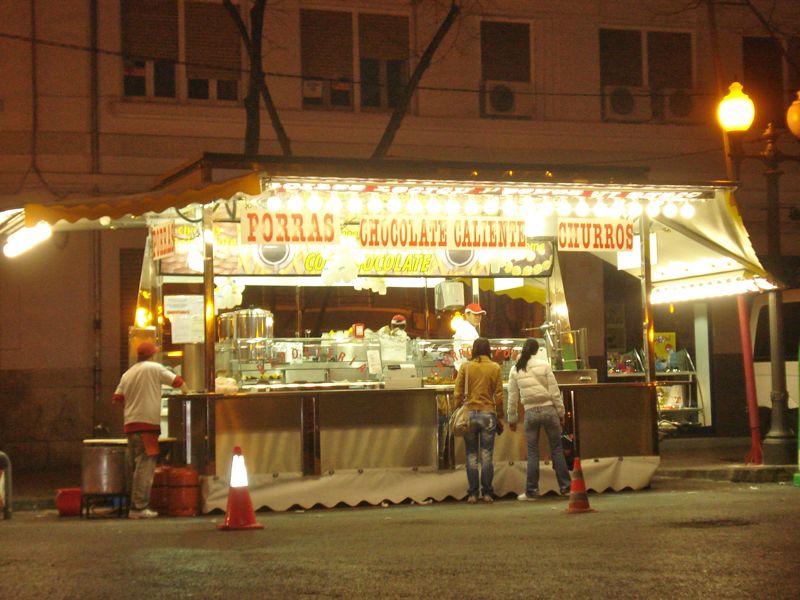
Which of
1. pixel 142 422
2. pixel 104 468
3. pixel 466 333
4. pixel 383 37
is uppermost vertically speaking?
A: pixel 383 37

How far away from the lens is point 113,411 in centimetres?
1906

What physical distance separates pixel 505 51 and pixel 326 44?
3511 millimetres

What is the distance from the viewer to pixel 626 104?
2259 cm

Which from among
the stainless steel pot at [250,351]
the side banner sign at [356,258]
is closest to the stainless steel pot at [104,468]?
the stainless steel pot at [250,351]

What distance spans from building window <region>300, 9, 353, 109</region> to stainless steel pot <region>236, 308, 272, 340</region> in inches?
280

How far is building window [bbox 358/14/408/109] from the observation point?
70.1ft

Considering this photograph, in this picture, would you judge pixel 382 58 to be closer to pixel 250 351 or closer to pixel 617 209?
pixel 617 209

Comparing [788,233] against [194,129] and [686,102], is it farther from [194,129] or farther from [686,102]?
[194,129]

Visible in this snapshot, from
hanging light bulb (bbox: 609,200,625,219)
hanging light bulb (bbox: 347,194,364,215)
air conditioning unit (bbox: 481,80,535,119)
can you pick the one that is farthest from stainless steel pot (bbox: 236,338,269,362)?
air conditioning unit (bbox: 481,80,535,119)

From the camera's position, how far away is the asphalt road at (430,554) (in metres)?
7.40

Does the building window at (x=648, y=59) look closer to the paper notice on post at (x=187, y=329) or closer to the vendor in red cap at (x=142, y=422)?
the paper notice on post at (x=187, y=329)

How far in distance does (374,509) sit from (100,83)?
10144mm

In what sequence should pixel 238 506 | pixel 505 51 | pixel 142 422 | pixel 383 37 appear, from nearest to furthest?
pixel 238 506, pixel 142 422, pixel 383 37, pixel 505 51

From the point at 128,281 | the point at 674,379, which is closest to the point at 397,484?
the point at 128,281
